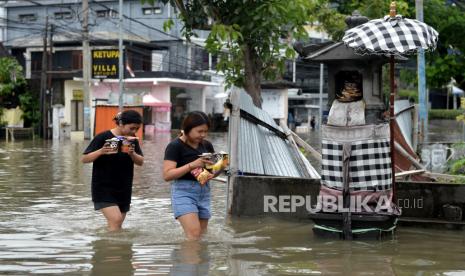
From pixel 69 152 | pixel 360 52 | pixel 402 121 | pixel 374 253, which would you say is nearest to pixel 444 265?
pixel 374 253

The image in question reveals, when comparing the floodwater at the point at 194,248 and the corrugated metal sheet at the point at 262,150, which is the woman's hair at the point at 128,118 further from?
the corrugated metal sheet at the point at 262,150

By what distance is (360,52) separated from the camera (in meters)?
7.92

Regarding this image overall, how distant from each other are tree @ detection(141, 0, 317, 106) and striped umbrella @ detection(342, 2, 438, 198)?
236 centimetres

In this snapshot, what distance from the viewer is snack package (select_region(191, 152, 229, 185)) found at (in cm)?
719

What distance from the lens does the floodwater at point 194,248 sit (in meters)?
6.67

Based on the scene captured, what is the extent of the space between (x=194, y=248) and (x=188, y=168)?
925 mm

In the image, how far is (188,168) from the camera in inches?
283

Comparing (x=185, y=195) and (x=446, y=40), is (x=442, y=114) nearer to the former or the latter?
(x=446, y=40)

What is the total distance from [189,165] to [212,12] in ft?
13.1

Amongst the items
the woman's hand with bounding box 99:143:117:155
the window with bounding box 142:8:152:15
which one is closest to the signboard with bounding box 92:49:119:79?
the window with bounding box 142:8:152:15

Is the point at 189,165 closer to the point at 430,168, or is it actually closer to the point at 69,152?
the point at 430,168

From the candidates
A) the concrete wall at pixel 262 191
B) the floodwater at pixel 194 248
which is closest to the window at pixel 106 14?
the floodwater at pixel 194 248

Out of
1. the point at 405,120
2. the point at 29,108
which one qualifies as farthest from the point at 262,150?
the point at 29,108

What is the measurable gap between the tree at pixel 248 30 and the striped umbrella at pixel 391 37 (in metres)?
2.36
